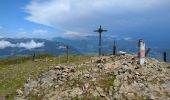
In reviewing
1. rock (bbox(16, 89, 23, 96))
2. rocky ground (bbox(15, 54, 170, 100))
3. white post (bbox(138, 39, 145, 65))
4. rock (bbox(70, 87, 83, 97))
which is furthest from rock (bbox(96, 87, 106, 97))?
rock (bbox(16, 89, 23, 96))

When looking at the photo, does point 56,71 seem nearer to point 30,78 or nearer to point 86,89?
point 30,78

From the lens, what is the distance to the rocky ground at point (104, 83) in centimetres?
2806

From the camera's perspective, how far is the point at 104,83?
29.4 meters

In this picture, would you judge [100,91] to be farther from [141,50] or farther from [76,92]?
[141,50]

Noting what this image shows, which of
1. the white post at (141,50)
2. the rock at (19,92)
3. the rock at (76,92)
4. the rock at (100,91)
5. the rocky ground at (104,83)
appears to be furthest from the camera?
the white post at (141,50)

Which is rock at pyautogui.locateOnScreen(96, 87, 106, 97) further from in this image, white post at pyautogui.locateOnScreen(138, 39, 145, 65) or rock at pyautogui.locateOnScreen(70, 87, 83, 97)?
white post at pyautogui.locateOnScreen(138, 39, 145, 65)

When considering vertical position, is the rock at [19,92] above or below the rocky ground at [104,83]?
below

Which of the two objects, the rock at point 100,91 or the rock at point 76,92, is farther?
the rock at point 76,92

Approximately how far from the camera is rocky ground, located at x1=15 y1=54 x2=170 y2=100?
28062 millimetres

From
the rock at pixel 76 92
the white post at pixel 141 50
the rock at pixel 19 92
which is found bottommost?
the rock at pixel 19 92

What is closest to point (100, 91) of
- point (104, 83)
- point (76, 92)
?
point (104, 83)

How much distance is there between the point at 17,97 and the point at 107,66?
27.3ft

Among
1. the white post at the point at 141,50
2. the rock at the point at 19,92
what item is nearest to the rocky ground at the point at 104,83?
the rock at the point at 19,92

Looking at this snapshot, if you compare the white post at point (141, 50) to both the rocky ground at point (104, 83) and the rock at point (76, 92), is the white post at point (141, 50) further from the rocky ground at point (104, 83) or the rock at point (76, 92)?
the rock at point (76, 92)
